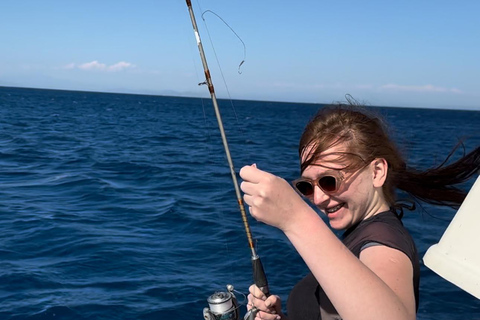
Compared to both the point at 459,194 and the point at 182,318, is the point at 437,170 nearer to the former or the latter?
the point at 459,194

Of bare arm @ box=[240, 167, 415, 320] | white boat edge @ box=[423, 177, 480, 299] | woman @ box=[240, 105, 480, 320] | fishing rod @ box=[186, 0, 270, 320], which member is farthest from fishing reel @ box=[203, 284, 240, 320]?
white boat edge @ box=[423, 177, 480, 299]

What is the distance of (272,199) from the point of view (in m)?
1.31

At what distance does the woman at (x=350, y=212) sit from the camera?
1263 mm

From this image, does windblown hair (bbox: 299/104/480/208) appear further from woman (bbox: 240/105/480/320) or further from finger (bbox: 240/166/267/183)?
finger (bbox: 240/166/267/183)

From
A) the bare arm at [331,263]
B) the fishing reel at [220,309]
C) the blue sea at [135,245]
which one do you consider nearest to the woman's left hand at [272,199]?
the bare arm at [331,263]

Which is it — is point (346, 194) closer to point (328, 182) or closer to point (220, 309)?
point (328, 182)

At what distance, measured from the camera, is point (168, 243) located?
7.78 meters

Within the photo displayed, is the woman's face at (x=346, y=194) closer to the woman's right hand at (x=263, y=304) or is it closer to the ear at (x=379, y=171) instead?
the ear at (x=379, y=171)

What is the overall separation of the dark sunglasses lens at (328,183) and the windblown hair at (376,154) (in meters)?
0.07

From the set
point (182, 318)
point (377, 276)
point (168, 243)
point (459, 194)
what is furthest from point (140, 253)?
point (377, 276)

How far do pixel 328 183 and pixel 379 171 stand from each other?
0.70ft

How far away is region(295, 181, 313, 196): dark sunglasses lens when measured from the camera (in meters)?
1.85

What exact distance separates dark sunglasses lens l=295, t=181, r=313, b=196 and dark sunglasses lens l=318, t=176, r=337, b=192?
0.06 metres

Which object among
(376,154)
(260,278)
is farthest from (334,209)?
(260,278)
